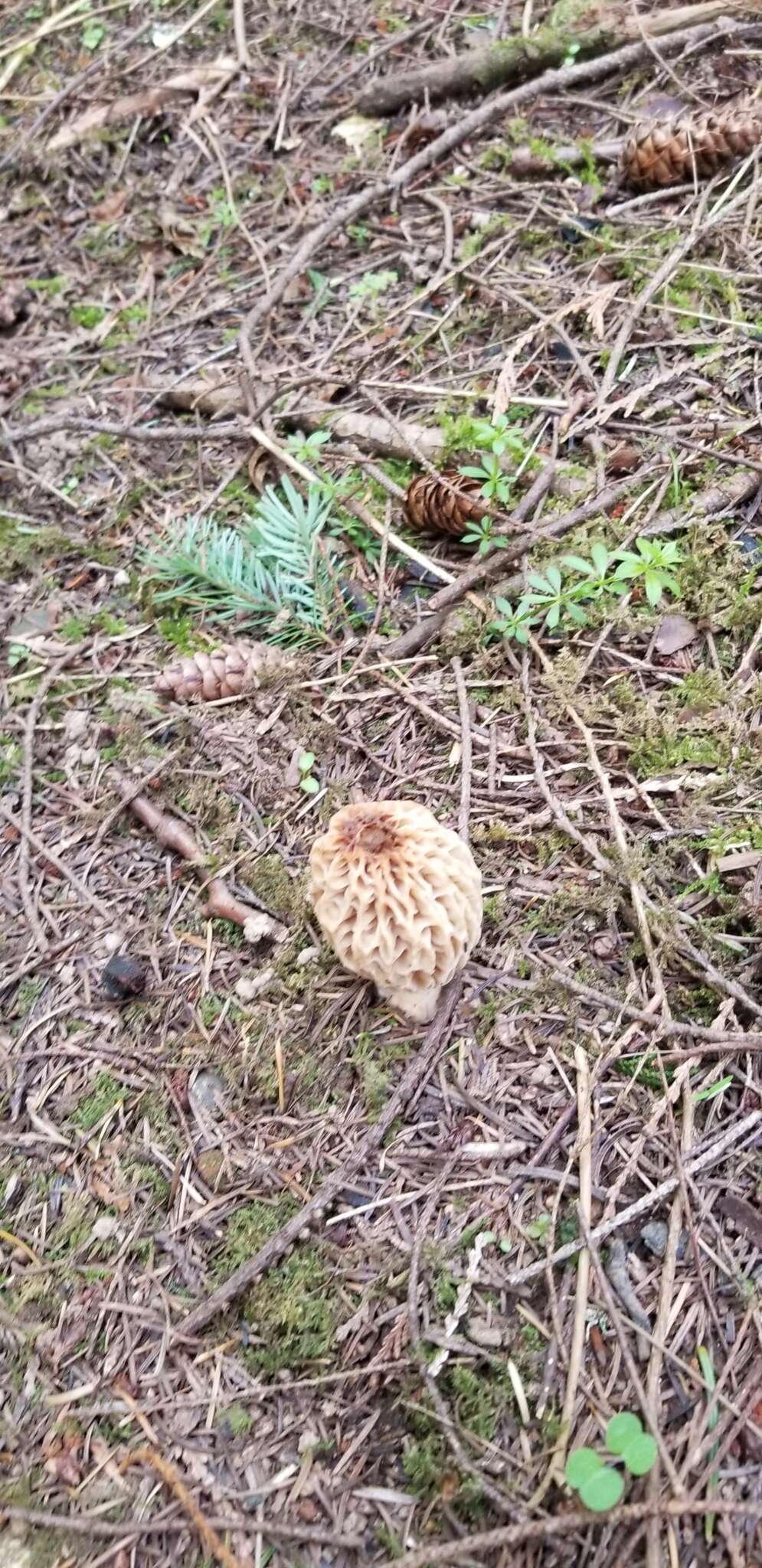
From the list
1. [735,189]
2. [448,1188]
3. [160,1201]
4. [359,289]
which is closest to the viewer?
[448,1188]

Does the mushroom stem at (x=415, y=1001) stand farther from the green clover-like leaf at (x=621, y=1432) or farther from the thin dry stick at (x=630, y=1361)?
the green clover-like leaf at (x=621, y=1432)

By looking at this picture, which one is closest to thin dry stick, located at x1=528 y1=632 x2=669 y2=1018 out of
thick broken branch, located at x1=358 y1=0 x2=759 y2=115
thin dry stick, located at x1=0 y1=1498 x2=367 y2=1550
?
thin dry stick, located at x1=0 y1=1498 x2=367 y2=1550

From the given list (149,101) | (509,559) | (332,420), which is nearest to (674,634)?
(509,559)

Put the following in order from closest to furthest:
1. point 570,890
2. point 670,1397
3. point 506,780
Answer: point 670,1397 → point 570,890 → point 506,780

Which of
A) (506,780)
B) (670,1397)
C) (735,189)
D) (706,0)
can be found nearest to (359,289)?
(735,189)

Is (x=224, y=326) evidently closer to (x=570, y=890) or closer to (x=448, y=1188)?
(x=570, y=890)

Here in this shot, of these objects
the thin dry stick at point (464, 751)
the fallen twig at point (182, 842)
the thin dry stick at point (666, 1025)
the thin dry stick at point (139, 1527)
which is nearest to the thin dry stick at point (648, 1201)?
the thin dry stick at point (666, 1025)
